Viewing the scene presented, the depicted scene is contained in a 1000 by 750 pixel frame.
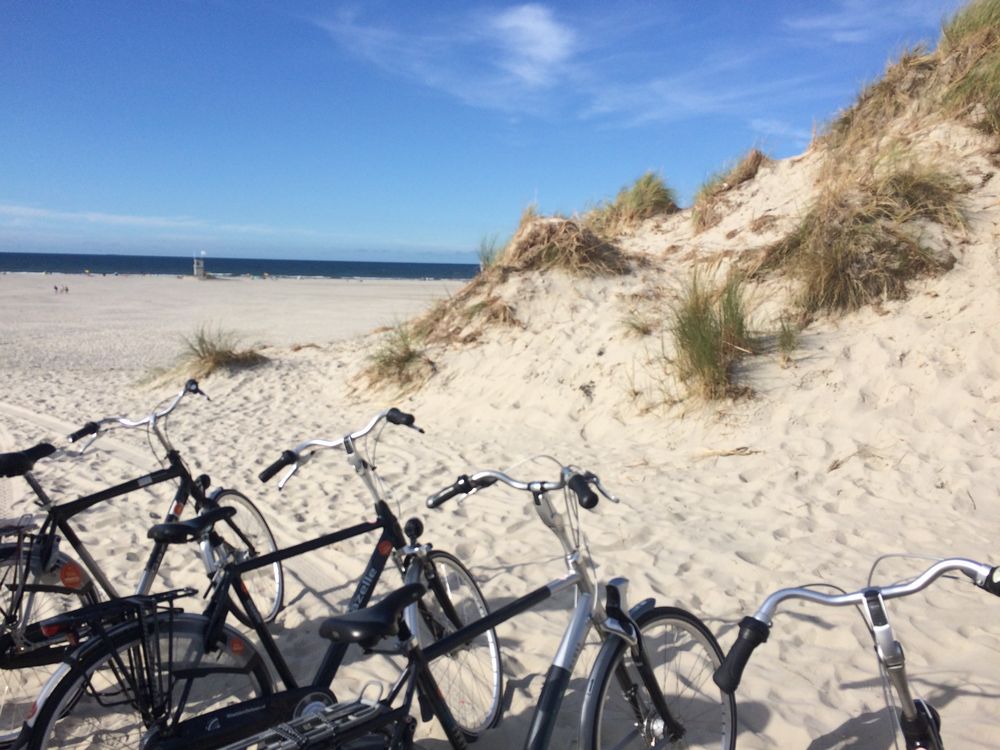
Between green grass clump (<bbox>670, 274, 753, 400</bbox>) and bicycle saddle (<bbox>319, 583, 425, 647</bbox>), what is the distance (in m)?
5.36

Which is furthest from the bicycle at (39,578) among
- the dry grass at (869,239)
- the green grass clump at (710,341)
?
the dry grass at (869,239)

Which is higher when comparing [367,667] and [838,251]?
[838,251]

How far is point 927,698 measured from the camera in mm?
3047

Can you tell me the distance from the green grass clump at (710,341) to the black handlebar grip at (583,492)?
4847mm

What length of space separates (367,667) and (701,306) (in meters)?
4.92

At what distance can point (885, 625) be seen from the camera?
173 centimetres

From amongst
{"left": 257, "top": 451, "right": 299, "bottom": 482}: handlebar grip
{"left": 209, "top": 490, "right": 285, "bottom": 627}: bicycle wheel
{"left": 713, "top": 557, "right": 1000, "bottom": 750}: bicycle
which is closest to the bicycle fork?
{"left": 713, "top": 557, "right": 1000, "bottom": 750}: bicycle

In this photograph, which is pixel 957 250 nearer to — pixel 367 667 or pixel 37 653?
pixel 367 667

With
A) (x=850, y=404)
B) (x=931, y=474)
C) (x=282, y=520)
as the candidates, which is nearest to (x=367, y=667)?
(x=282, y=520)

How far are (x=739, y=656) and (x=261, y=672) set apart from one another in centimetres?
172

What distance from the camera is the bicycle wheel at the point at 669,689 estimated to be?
2355mm

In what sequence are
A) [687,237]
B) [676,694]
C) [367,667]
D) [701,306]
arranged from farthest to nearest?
1. [687,237]
2. [701,306]
3. [367,667]
4. [676,694]

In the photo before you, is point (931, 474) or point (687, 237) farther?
point (687, 237)

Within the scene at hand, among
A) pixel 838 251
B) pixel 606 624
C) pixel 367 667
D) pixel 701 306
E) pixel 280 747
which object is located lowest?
pixel 367 667
